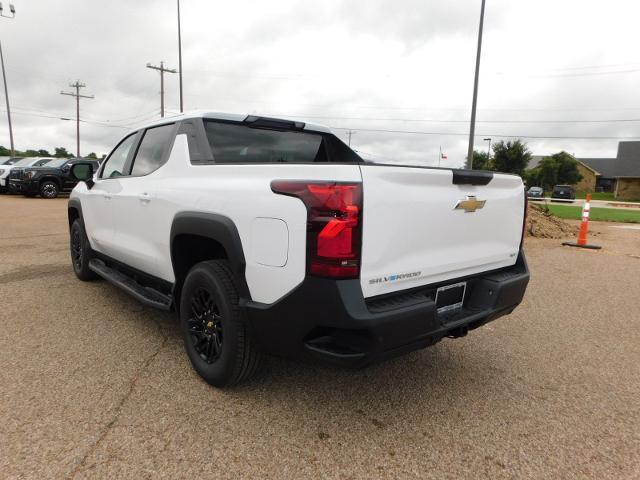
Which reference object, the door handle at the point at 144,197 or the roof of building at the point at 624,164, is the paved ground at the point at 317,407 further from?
the roof of building at the point at 624,164

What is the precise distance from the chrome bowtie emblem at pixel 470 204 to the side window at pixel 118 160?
3069 millimetres

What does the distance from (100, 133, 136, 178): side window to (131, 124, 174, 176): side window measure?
32 cm

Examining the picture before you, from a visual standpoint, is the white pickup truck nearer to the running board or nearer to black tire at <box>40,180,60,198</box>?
the running board

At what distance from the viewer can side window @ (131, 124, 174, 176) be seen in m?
3.40

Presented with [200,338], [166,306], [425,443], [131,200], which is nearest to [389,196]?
[425,443]

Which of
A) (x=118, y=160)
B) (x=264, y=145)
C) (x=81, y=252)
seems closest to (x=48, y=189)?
(x=81, y=252)

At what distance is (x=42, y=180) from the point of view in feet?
57.1

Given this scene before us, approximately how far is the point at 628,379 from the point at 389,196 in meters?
2.42

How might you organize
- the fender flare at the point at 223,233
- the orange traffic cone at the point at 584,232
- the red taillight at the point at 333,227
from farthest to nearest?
the orange traffic cone at the point at 584,232, the fender flare at the point at 223,233, the red taillight at the point at 333,227

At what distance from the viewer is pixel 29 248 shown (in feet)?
24.1

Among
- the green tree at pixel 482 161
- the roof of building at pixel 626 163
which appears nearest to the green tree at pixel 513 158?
the green tree at pixel 482 161

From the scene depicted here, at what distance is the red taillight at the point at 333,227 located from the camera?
1973mm

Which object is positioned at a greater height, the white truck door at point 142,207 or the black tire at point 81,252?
the white truck door at point 142,207

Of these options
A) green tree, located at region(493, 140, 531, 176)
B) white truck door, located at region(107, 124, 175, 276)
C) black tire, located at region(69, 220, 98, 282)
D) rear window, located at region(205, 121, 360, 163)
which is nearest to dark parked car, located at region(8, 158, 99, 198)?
black tire, located at region(69, 220, 98, 282)
